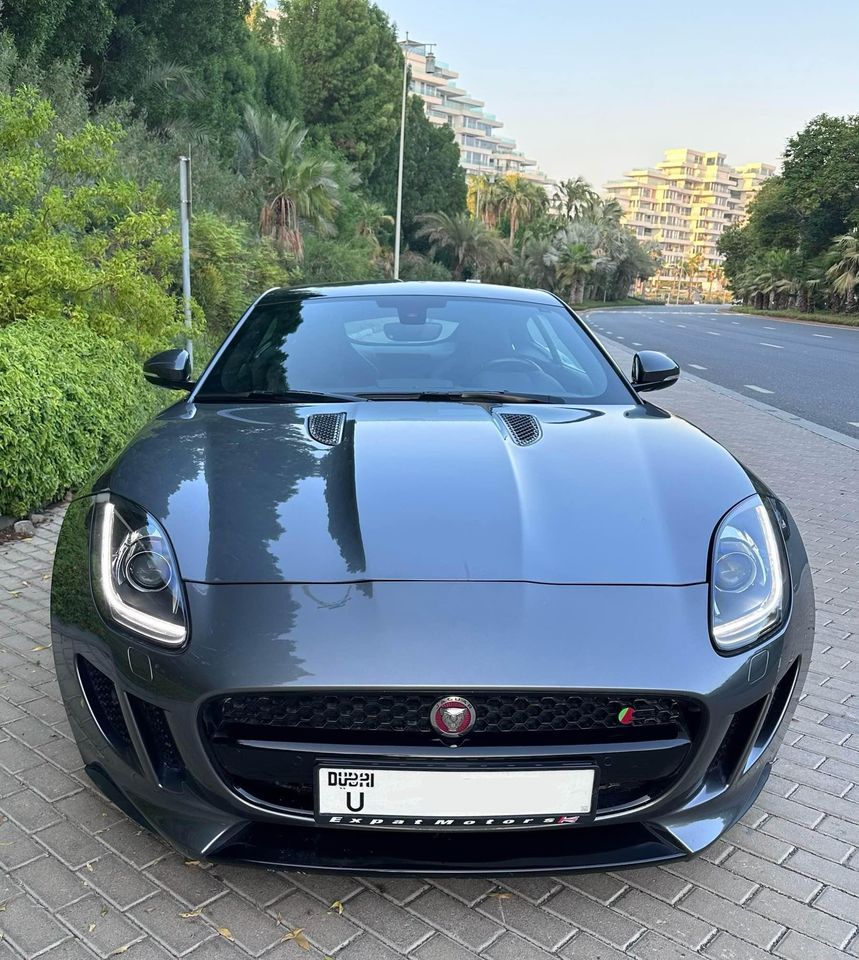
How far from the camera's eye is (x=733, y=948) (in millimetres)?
1894

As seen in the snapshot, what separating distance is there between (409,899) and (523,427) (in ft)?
4.31

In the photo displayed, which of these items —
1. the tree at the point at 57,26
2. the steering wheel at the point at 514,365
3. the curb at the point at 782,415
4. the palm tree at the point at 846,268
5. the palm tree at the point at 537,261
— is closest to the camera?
the steering wheel at the point at 514,365

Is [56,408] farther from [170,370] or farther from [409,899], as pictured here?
[409,899]

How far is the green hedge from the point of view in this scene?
15.3ft

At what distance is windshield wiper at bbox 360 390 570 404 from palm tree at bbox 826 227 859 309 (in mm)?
44496

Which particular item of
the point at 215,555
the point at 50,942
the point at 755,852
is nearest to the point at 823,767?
the point at 755,852

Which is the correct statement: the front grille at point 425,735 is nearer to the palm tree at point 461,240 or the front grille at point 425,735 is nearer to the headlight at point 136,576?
the headlight at point 136,576

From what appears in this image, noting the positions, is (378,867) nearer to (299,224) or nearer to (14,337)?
(14,337)

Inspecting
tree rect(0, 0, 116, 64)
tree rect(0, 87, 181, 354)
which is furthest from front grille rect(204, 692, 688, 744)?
tree rect(0, 0, 116, 64)

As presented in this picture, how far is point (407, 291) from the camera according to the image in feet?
11.8

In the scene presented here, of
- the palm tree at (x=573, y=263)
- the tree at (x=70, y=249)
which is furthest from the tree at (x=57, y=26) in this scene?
the palm tree at (x=573, y=263)

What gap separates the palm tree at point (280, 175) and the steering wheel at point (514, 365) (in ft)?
79.9

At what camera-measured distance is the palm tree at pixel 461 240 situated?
53625mm

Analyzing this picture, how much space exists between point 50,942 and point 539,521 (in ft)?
4.54
